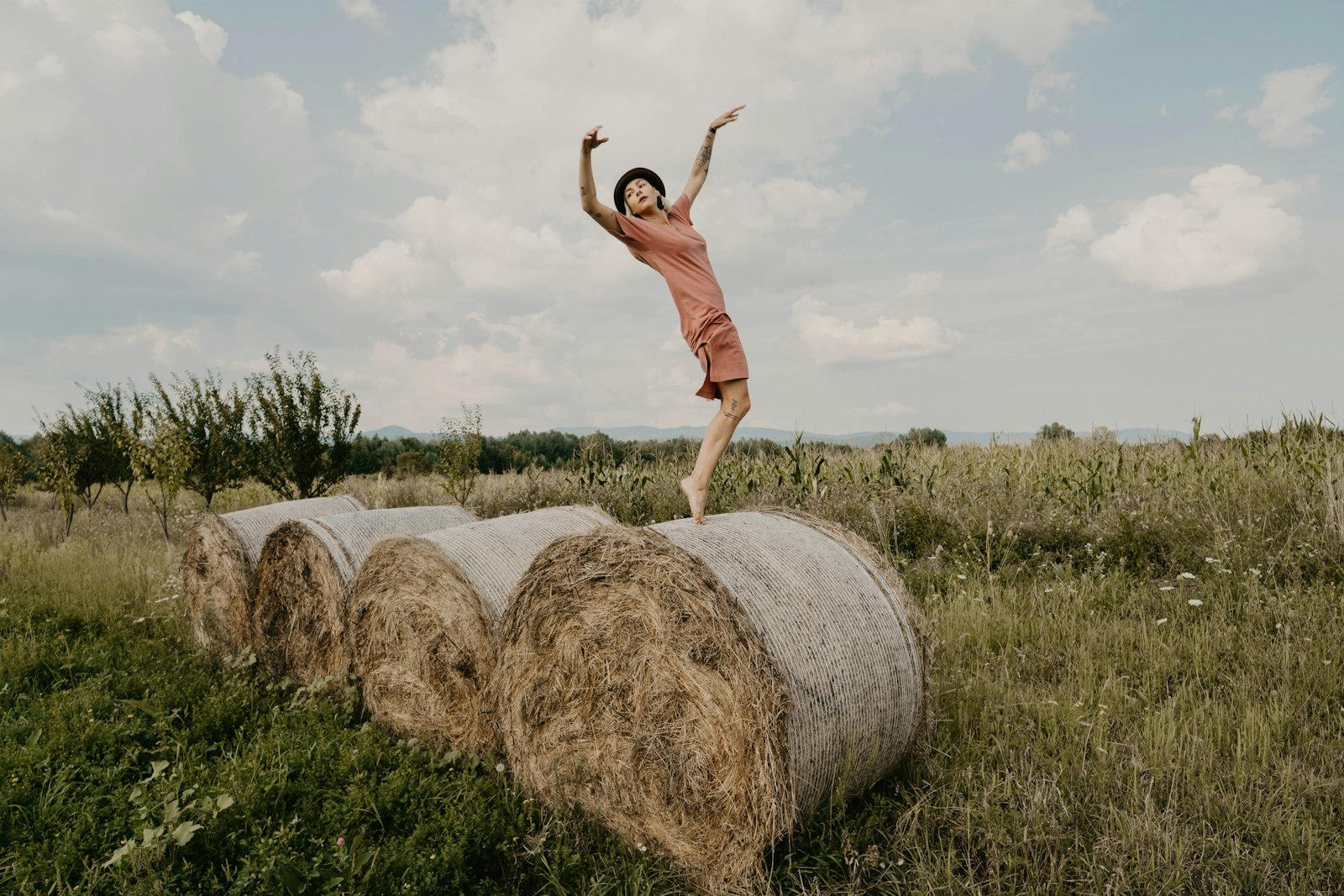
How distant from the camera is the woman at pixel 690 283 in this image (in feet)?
15.7

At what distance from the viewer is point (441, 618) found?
4.86 meters

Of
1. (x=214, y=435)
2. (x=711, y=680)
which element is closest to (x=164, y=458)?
(x=214, y=435)

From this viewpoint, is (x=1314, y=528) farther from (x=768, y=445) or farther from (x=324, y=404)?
(x=324, y=404)

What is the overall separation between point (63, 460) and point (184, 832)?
14.5 m

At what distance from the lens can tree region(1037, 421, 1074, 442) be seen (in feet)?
48.2

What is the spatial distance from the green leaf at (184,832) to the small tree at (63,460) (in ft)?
45.2

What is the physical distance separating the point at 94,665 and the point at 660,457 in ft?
31.0

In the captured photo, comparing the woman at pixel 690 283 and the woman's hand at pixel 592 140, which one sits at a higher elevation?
the woman's hand at pixel 592 140

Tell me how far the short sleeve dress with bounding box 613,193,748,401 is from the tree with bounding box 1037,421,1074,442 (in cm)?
1105

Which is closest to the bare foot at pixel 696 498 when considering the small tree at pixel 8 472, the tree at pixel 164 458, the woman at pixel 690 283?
the woman at pixel 690 283

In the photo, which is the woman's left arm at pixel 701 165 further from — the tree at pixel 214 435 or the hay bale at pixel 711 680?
the tree at pixel 214 435

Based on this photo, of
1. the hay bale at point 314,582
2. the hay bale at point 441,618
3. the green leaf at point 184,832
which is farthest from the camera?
the hay bale at point 314,582

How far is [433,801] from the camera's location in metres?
4.00

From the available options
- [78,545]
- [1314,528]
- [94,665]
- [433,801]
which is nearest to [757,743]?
[433,801]
